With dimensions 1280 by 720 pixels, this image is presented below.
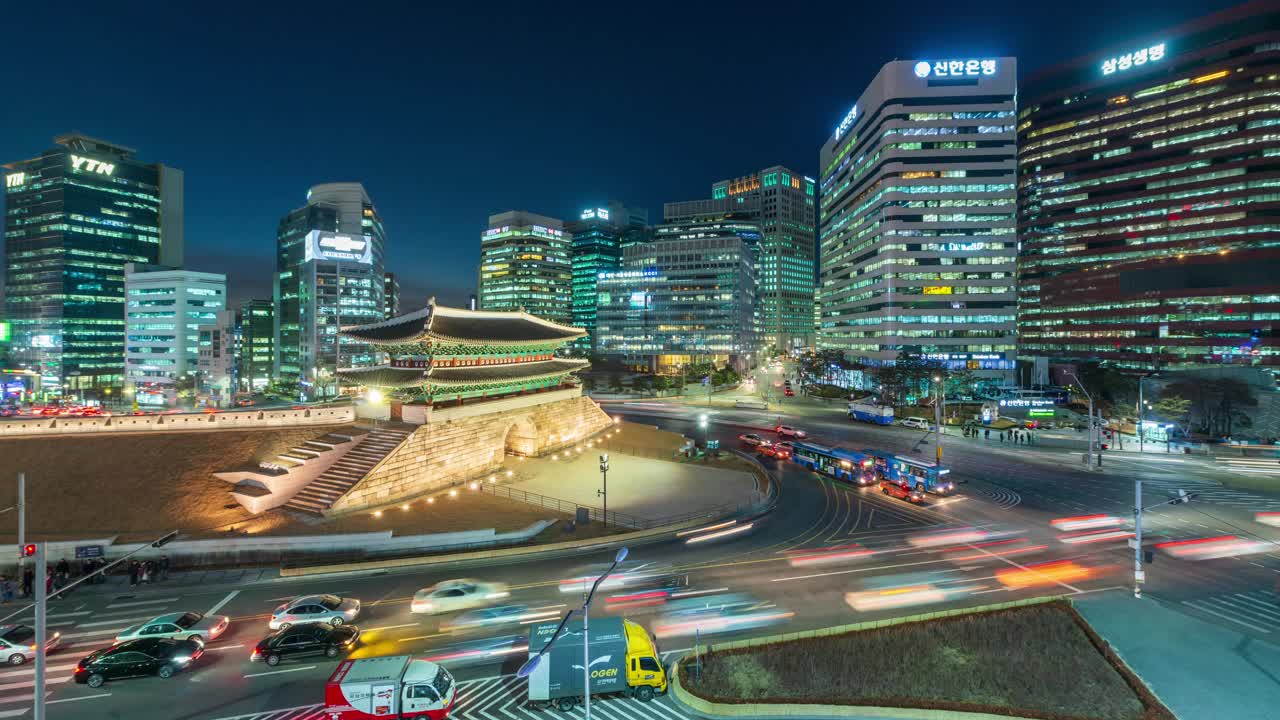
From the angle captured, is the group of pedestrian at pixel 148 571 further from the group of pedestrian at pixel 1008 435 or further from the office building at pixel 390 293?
the office building at pixel 390 293

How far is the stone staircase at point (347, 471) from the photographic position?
1228 inches

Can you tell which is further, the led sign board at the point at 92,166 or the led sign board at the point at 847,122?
the led sign board at the point at 847,122

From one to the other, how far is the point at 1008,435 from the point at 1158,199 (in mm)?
96337

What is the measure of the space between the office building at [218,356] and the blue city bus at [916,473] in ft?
388

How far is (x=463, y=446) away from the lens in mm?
38156

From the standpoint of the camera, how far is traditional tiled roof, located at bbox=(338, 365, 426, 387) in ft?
120

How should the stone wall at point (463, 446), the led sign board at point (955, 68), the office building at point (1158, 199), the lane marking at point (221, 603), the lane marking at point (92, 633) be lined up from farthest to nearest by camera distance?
the led sign board at point (955, 68)
the office building at point (1158, 199)
the stone wall at point (463, 446)
the lane marking at point (221, 603)
the lane marking at point (92, 633)

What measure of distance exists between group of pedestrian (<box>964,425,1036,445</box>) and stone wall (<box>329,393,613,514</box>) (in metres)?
40.6

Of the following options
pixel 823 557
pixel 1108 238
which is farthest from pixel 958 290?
pixel 823 557

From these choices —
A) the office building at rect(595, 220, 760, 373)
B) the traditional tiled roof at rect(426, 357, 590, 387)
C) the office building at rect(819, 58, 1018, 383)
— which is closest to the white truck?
the traditional tiled roof at rect(426, 357, 590, 387)

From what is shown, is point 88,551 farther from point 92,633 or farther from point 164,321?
point 164,321

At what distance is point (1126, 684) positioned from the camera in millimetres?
16844

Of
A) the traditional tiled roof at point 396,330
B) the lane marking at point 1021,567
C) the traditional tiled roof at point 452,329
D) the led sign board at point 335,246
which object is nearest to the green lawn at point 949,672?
the lane marking at point 1021,567

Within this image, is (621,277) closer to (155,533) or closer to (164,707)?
(155,533)
